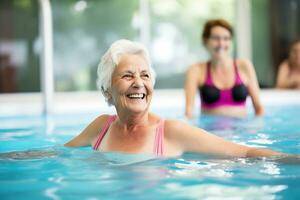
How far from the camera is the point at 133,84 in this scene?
9.51ft

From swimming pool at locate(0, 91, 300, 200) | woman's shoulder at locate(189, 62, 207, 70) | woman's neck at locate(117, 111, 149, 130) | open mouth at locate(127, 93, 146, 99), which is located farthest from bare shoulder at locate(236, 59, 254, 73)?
open mouth at locate(127, 93, 146, 99)

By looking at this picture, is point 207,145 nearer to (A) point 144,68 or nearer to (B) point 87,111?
(A) point 144,68

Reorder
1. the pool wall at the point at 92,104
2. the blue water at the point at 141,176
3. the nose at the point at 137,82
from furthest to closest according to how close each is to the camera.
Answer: the pool wall at the point at 92,104 → the nose at the point at 137,82 → the blue water at the point at 141,176

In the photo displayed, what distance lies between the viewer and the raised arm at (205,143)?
9.57 ft

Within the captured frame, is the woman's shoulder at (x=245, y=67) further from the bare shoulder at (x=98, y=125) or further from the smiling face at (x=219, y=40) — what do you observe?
the bare shoulder at (x=98, y=125)

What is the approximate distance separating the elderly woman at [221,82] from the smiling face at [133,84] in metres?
2.63

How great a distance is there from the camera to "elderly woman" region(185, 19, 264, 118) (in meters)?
5.53

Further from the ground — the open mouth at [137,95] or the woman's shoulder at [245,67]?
the woman's shoulder at [245,67]

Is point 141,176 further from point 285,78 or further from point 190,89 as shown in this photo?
point 285,78

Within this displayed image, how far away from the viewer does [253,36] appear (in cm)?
1202

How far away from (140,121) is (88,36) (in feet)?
26.7

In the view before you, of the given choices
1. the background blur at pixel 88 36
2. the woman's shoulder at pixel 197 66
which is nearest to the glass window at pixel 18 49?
the background blur at pixel 88 36

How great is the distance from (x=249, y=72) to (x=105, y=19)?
5850 millimetres

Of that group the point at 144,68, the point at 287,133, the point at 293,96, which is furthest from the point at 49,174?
the point at 293,96
